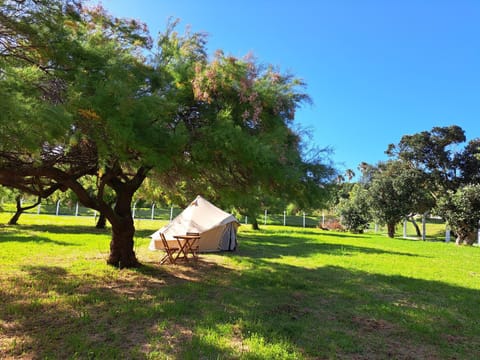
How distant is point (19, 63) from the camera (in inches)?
187

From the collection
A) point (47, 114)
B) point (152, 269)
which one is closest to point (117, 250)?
point (152, 269)

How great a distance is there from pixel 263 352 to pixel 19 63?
4953mm

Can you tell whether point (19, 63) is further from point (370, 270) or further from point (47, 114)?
point (370, 270)

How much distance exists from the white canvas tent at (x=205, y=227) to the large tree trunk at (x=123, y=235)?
382 cm

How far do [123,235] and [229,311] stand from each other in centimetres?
388

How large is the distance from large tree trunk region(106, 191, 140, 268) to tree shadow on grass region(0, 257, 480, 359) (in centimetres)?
45

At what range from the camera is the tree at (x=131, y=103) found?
13.2 ft

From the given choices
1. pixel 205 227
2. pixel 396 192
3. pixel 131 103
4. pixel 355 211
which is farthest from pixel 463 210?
pixel 131 103

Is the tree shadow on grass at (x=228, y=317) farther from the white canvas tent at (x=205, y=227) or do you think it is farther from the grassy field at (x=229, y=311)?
the white canvas tent at (x=205, y=227)

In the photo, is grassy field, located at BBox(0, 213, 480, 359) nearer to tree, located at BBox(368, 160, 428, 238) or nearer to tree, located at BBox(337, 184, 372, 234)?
tree, located at BBox(368, 160, 428, 238)

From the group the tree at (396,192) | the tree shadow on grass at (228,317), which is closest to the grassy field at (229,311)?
the tree shadow on grass at (228,317)

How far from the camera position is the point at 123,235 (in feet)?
26.3

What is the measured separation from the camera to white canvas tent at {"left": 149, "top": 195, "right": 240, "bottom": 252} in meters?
12.3

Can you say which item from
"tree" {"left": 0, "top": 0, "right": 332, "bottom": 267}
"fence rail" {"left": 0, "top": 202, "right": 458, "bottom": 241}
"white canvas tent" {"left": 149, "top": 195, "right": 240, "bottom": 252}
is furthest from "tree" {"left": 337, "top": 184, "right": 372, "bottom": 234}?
"tree" {"left": 0, "top": 0, "right": 332, "bottom": 267}
